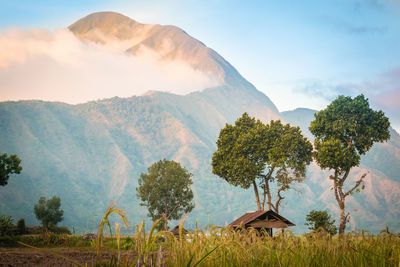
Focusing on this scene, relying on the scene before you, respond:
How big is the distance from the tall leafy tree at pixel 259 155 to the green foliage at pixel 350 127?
3203mm

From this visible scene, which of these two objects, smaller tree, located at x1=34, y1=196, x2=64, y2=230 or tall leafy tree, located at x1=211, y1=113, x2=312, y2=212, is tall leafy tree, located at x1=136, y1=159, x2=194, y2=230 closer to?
smaller tree, located at x1=34, y1=196, x2=64, y2=230

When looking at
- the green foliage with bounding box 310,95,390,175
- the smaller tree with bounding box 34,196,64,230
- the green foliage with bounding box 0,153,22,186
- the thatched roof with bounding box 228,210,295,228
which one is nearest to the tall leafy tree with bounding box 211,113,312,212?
the green foliage with bounding box 310,95,390,175

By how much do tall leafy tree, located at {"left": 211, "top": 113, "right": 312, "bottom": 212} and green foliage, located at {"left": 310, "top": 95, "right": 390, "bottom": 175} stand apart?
3203mm

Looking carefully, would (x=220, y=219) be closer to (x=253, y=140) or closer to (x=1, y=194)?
(x=1, y=194)

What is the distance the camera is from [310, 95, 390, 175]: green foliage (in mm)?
35997

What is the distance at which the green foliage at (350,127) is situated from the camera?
118 feet

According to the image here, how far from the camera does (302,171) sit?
40375mm

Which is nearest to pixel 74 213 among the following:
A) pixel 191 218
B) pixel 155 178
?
pixel 191 218

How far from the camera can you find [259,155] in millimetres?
39719

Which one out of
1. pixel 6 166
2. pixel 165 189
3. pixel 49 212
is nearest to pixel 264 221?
pixel 6 166

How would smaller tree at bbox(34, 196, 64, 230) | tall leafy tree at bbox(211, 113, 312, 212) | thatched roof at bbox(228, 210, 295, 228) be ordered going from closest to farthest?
thatched roof at bbox(228, 210, 295, 228), tall leafy tree at bbox(211, 113, 312, 212), smaller tree at bbox(34, 196, 64, 230)

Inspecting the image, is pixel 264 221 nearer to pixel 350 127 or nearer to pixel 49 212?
pixel 350 127

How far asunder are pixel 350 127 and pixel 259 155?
10428 millimetres

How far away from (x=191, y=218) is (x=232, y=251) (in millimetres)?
179365
